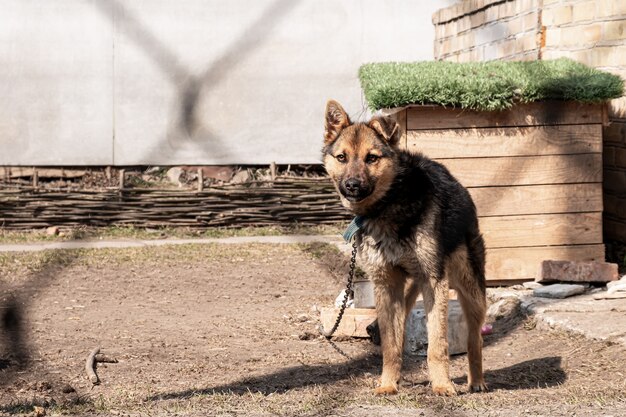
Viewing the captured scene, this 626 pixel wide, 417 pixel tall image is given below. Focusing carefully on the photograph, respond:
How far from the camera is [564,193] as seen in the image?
25.9 ft

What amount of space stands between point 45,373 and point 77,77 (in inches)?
219

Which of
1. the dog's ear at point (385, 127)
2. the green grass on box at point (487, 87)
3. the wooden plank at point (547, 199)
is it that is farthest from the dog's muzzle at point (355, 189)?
the wooden plank at point (547, 199)

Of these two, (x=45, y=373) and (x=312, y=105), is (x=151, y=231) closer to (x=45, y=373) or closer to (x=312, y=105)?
(x=312, y=105)

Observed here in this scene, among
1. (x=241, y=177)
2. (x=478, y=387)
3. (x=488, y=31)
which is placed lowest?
(x=478, y=387)

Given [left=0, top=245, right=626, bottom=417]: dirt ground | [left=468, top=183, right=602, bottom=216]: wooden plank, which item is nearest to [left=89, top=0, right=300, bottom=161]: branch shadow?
[left=0, top=245, right=626, bottom=417]: dirt ground

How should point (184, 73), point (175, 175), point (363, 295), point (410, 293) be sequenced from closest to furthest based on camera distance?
point (410, 293), point (363, 295), point (184, 73), point (175, 175)

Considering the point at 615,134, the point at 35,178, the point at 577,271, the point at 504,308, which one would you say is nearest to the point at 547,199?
the point at 577,271

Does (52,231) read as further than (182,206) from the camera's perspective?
No

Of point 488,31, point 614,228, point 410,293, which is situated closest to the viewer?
point 410,293

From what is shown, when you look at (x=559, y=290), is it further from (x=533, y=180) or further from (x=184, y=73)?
(x=184, y=73)

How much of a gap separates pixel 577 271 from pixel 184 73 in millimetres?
4956

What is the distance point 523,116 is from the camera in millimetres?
7840

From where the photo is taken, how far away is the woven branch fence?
1063cm

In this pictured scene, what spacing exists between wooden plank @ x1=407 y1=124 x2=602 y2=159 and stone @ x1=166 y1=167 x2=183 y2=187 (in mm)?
3986
